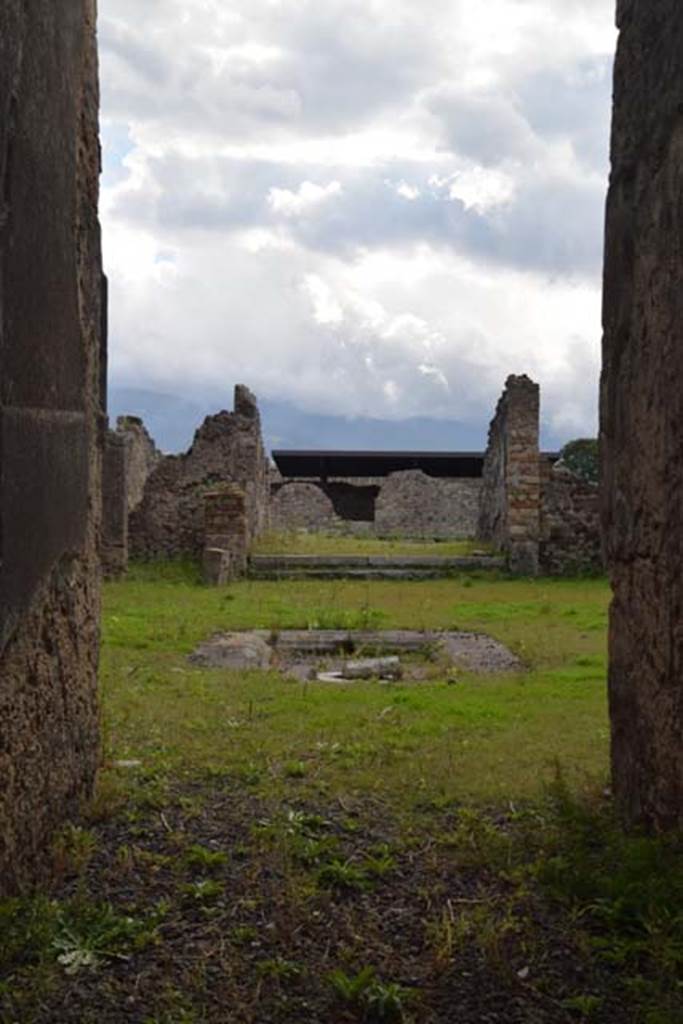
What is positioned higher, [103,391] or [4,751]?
[103,391]

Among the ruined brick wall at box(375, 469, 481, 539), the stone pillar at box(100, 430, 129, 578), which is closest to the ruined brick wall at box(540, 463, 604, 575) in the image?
the stone pillar at box(100, 430, 129, 578)

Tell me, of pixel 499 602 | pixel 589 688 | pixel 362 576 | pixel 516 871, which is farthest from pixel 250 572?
pixel 516 871

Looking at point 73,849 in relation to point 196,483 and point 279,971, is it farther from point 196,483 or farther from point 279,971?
point 196,483

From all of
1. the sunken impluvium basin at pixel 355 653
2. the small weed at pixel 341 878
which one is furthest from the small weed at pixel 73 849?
the sunken impluvium basin at pixel 355 653

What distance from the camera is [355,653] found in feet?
30.8

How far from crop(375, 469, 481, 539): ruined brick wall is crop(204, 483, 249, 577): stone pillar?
10691mm

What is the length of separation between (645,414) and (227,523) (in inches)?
509

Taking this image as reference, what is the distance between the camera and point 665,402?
358 centimetres

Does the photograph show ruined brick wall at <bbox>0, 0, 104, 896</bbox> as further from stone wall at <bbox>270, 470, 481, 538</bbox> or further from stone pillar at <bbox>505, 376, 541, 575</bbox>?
stone wall at <bbox>270, 470, 481, 538</bbox>

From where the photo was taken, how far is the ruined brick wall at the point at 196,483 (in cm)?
1855

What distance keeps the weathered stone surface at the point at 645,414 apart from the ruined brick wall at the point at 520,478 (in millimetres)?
12696

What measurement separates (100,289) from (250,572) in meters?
12.1

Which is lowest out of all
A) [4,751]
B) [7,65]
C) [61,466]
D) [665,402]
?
[4,751]

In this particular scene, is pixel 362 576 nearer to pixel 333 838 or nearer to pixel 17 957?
pixel 333 838
